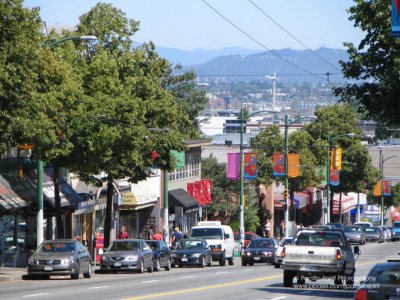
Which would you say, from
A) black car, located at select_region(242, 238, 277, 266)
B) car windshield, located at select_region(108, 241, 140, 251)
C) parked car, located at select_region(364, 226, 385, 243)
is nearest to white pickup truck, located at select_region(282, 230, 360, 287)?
car windshield, located at select_region(108, 241, 140, 251)

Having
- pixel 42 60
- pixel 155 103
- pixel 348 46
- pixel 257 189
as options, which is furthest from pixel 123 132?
pixel 257 189

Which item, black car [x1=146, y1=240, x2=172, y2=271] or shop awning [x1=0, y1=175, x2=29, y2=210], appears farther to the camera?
black car [x1=146, y1=240, x2=172, y2=271]

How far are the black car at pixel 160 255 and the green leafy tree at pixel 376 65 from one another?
1610 centimetres

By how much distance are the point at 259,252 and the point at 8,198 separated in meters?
15.7

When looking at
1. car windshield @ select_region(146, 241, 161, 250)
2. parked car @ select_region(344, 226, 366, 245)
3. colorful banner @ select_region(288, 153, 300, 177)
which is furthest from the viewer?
parked car @ select_region(344, 226, 366, 245)

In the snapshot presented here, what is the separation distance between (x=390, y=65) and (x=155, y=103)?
19.3 m

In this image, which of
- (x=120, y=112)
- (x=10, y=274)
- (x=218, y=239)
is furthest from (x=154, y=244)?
(x=10, y=274)

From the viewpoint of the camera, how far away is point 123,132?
43.8m

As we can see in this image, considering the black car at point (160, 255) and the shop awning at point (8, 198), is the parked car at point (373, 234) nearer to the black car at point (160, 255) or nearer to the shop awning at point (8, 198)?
the black car at point (160, 255)

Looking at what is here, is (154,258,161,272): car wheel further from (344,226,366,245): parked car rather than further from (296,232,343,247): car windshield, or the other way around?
(344,226,366,245): parked car

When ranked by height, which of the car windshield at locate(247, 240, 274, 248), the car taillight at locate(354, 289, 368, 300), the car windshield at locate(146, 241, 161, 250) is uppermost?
the car taillight at locate(354, 289, 368, 300)

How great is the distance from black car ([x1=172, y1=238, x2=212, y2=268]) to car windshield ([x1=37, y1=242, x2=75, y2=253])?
13.1 meters


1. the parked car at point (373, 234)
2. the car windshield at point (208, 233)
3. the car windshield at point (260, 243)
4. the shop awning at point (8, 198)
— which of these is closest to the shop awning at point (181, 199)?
the car windshield at point (208, 233)

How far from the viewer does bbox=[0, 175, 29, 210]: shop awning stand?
142 feet
